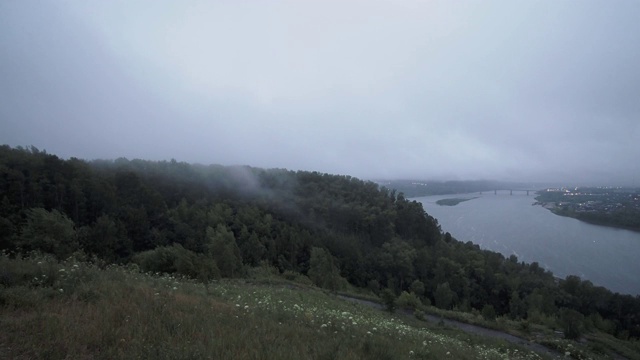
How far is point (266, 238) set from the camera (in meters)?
48.6

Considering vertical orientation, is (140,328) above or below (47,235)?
above

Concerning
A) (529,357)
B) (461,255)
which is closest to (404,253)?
(461,255)

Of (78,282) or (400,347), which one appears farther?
(78,282)

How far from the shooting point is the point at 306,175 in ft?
278

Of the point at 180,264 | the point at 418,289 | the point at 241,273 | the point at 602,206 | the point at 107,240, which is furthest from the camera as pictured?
the point at 602,206

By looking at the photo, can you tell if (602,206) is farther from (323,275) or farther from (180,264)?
(180,264)

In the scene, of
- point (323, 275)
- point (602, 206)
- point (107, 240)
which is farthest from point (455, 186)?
point (107, 240)

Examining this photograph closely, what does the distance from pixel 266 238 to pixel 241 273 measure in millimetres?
19957

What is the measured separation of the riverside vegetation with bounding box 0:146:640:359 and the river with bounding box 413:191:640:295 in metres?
9.27

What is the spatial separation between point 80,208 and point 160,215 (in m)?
9.95

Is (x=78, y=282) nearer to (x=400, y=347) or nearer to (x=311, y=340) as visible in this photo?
(x=311, y=340)

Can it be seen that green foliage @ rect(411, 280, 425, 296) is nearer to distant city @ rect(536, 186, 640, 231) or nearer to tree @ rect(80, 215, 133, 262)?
tree @ rect(80, 215, 133, 262)

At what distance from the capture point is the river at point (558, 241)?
45781mm

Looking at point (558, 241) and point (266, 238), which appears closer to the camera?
point (266, 238)
